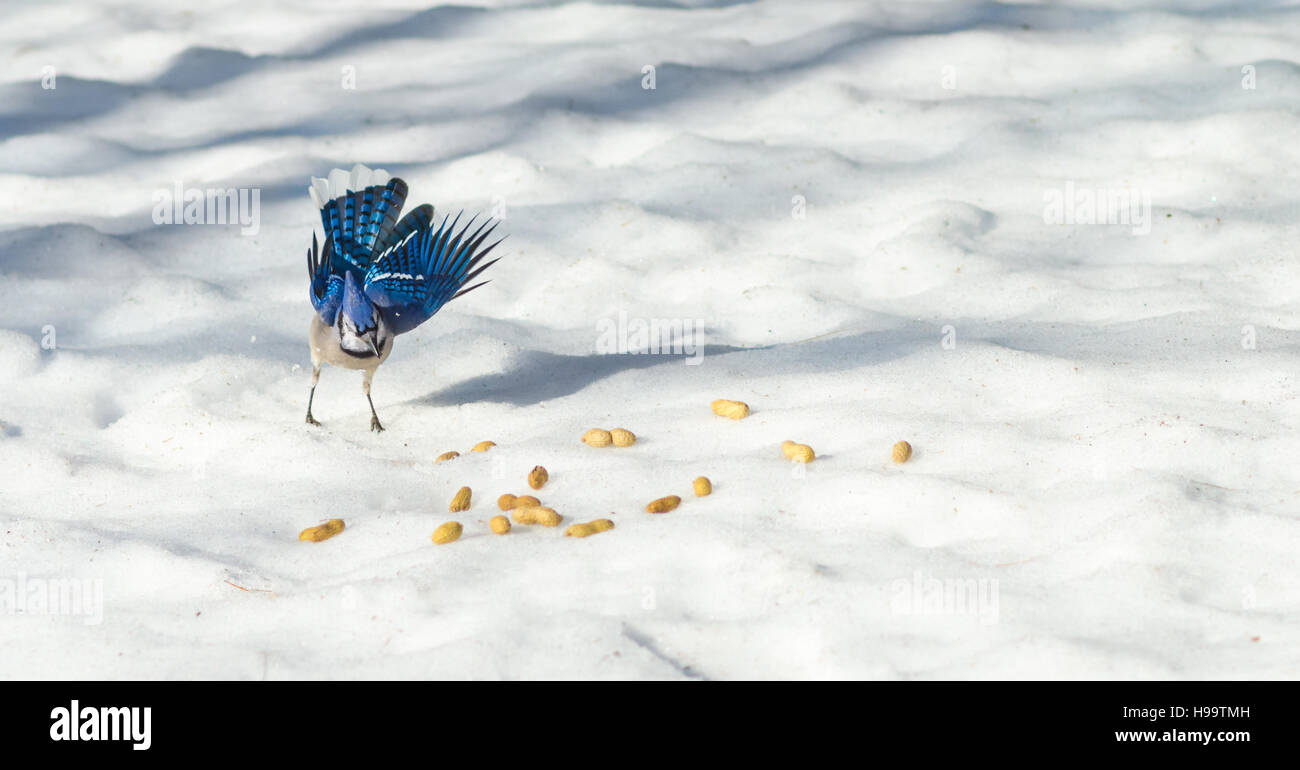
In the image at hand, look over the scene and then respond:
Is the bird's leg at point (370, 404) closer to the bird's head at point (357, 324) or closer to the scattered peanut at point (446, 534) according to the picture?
the bird's head at point (357, 324)

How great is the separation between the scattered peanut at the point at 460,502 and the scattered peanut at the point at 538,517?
0.62 ft

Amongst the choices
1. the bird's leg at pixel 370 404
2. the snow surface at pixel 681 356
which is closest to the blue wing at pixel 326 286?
the bird's leg at pixel 370 404

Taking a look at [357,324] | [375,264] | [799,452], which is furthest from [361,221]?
[799,452]

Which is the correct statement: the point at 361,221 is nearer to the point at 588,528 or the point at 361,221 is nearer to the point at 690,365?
the point at 690,365

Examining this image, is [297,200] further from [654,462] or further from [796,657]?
[796,657]

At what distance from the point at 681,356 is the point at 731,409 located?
0.59 m

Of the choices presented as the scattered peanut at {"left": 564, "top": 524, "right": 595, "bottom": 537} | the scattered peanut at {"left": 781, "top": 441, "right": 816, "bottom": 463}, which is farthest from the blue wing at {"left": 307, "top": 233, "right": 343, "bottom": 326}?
the scattered peanut at {"left": 781, "top": 441, "right": 816, "bottom": 463}

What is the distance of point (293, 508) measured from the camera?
3.14 m

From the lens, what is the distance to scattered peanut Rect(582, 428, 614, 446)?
11.0ft

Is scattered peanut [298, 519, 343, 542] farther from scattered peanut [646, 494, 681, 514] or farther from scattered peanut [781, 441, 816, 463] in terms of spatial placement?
scattered peanut [781, 441, 816, 463]

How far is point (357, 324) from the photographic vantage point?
11.3ft

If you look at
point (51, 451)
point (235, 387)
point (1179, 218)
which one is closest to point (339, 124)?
point (235, 387)

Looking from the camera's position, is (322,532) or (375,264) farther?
(375,264)

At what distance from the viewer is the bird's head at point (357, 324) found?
3.44 meters
